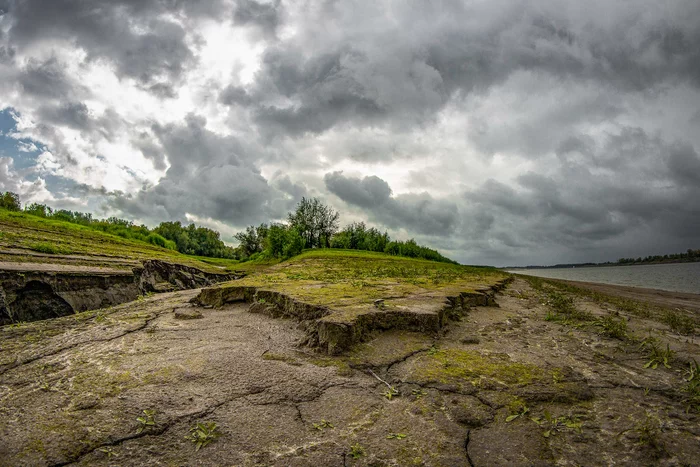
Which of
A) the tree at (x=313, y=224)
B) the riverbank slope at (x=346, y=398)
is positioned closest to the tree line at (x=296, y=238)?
the tree at (x=313, y=224)

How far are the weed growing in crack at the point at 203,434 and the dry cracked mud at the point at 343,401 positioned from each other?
3 centimetres

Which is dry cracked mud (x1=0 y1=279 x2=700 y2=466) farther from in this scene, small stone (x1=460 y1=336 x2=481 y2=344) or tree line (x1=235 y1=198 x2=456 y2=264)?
tree line (x1=235 y1=198 x2=456 y2=264)

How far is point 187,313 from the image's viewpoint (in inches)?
Result: 248

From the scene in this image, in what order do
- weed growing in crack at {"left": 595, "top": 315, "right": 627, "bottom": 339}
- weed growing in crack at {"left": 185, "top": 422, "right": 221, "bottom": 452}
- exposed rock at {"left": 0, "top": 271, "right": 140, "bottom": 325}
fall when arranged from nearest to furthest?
1. weed growing in crack at {"left": 185, "top": 422, "right": 221, "bottom": 452}
2. weed growing in crack at {"left": 595, "top": 315, "right": 627, "bottom": 339}
3. exposed rock at {"left": 0, "top": 271, "right": 140, "bottom": 325}

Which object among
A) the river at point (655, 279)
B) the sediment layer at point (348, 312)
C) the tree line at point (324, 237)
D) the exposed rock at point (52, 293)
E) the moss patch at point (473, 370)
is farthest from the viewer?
the tree line at point (324, 237)

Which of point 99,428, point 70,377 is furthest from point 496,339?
point 70,377

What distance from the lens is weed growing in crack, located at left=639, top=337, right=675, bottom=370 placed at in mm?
3711

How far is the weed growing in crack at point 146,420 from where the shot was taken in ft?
8.03

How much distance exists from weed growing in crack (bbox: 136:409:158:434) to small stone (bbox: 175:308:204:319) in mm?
3630

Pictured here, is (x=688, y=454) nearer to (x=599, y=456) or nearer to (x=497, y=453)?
(x=599, y=456)

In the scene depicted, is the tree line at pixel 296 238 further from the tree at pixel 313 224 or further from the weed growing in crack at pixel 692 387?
the weed growing in crack at pixel 692 387

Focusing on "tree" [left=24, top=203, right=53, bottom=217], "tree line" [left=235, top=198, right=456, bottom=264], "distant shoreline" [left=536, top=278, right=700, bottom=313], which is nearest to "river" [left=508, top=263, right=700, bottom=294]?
"distant shoreline" [left=536, top=278, right=700, bottom=313]

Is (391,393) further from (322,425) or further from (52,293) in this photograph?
(52,293)

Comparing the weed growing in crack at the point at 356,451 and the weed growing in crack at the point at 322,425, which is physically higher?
the weed growing in crack at the point at 322,425
